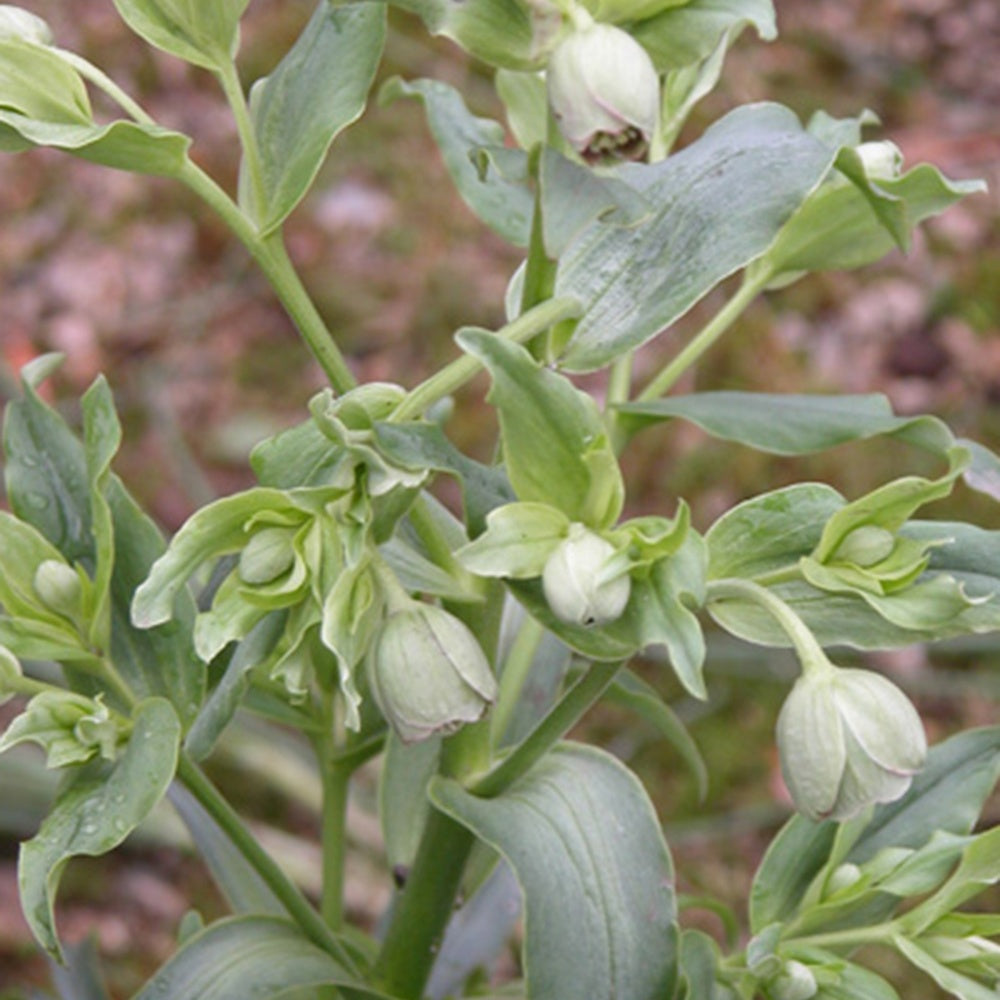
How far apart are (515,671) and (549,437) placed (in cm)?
24

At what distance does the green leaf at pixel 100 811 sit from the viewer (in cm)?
69

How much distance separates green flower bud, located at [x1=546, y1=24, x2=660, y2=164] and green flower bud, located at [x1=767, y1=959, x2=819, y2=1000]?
A: 0.40 metres

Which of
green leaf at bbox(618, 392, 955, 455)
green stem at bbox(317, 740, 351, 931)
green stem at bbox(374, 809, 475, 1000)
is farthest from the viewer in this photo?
green stem at bbox(317, 740, 351, 931)

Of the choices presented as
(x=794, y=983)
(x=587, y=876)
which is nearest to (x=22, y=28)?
(x=587, y=876)

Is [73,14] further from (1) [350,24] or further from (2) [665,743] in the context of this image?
(1) [350,24]

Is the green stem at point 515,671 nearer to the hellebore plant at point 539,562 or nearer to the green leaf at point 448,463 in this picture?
the hellebore plant at point 539,562

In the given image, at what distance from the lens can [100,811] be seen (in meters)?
0.72

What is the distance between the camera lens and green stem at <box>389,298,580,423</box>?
65 centimetres

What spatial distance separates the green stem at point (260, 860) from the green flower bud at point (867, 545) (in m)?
0.32

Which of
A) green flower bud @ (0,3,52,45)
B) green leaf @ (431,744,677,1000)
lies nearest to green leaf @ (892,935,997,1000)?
green leaf @ (431,744,677,1000)

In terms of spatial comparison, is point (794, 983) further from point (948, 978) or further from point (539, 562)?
point (539, 562)

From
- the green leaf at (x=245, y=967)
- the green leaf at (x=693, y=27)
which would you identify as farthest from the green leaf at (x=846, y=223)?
the green leaf at (x=245, y=967)

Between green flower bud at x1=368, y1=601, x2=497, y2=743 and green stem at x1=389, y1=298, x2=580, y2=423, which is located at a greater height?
green stem at x1=389, y1=298, x2=580, y2=423

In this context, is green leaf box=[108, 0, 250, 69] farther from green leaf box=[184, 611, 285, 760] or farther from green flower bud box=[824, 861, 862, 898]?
green flower bud box=[824, 861, 862, 898]
